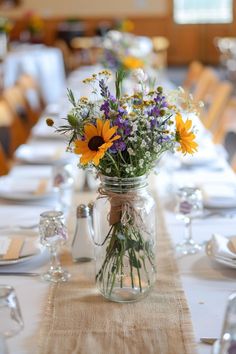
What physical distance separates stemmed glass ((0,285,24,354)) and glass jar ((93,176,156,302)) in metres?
0.38

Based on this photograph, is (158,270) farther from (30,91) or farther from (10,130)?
(30,91)

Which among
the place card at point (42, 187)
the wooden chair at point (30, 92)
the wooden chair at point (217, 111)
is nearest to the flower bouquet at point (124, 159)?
the place card at point (42, 187)

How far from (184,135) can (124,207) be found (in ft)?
0.71

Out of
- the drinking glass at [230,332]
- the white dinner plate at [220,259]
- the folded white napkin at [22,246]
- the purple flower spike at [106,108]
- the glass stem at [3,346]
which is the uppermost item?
the purple flower spike at [106,108]

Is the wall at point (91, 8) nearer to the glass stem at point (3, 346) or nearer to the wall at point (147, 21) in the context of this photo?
the wall at point (147, 21)

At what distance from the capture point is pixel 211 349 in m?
1.26

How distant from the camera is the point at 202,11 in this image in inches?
493

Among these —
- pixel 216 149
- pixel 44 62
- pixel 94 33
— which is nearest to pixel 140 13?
pixel 94 33

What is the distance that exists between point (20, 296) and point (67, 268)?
199 millimetres

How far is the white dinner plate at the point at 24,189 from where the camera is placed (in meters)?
2.29

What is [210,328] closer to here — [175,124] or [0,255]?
[175,124]

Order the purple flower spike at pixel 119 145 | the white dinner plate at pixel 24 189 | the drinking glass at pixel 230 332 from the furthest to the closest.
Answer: the white dinner plate at pixel 24 189 → the purple flower spike at pixel 119 145 → the drinking glass at pixel 230 332

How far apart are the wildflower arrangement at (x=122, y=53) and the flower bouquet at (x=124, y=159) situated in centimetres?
289

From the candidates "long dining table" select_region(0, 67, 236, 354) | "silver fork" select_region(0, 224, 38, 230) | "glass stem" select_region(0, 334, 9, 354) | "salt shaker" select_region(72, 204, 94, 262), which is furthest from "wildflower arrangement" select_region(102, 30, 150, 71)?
"glass stem" select_region(0, 334, 9, 354)
